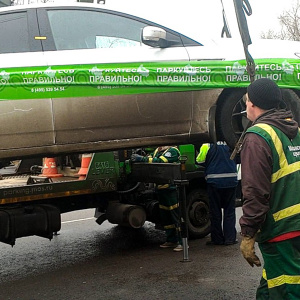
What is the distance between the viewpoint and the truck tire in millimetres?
4730

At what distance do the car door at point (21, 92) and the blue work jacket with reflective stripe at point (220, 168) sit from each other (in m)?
3.09

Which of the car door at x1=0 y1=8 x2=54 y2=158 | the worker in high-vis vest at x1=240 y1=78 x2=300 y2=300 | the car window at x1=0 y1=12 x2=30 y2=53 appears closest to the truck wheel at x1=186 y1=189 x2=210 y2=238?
the car door at x1=0 y1=8 x2=54 y2=158

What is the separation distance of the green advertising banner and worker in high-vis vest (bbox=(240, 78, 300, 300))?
4.87 feet

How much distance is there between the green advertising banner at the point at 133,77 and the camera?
430 cm

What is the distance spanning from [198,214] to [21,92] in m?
4.02

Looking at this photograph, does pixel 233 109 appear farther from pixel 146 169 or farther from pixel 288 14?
pixel 288 14

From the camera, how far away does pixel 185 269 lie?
232 inches

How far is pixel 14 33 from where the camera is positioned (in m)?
4.48

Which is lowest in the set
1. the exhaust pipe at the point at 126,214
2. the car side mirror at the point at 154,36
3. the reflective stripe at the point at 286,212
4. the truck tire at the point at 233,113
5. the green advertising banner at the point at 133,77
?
the exhaust pipe at the point at 126,214

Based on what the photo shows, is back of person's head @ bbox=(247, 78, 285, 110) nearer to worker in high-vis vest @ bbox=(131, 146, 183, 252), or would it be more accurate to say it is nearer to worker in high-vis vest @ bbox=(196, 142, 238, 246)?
worker in high-vis vest @ bbox=(131, 146, 183, 252)

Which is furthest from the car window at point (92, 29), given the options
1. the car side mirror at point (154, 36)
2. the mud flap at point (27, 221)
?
the mud flap at point (27, 221)

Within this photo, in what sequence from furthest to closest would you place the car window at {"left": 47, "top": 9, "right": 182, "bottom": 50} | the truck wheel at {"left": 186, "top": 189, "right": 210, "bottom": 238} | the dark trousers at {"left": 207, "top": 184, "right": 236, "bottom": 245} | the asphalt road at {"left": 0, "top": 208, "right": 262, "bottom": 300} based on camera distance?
1. the truck wheel at {"left": 186, "top": 189, "right": 210, "bottom": 238}
2. the dark trousers at {"left": 207, "top": 184, "right": 236, "bottom": 245}
3. the asphalt road at {"left": 0, "top": 208, "right": 262, "bottom": 300}
4. the car window at {"left": 47, "top": 9, "right": 182, "bottom": 50}

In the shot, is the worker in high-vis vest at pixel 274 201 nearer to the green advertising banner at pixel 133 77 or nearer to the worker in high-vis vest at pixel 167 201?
the green advertising banner at pixel 133 77

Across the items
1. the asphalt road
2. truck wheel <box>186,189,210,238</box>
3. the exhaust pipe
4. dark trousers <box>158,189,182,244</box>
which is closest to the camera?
the asphalt road
